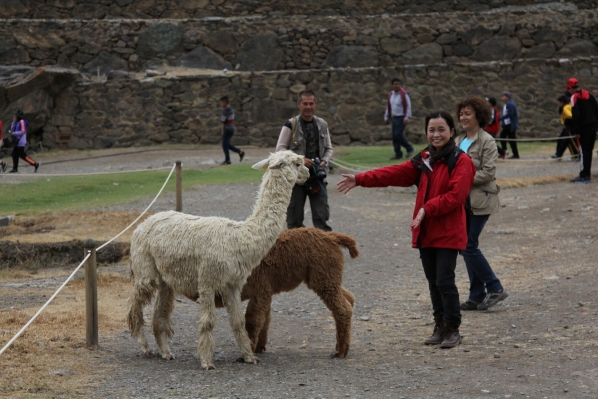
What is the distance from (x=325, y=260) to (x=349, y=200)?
9.44 meters

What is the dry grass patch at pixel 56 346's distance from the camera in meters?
6.05

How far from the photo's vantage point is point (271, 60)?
2784cm

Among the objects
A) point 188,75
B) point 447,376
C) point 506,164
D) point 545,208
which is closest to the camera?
point 447,376

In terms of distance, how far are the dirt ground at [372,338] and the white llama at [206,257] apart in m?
0.28

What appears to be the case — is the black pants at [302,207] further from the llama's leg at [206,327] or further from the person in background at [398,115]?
the person in background at [398,115]

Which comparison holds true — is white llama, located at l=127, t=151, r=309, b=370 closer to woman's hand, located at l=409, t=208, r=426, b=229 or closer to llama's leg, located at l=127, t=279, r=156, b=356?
llama's leg, located at l=127, t=279, r=156, b=356

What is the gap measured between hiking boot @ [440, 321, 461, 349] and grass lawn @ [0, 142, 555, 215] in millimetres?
9111

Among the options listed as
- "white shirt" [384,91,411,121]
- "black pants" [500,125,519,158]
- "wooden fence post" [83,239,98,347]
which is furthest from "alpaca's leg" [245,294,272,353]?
"black pants" [500,125,519,158]

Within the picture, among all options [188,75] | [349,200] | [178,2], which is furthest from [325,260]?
[178,2]

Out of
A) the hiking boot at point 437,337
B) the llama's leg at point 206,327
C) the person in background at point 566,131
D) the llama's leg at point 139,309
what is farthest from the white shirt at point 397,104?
the llama's leg at point 206,327

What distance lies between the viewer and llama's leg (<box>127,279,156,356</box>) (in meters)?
7.11

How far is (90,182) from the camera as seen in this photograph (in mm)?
18828

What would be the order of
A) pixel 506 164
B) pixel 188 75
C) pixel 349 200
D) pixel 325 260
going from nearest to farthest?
1. pixel 325 260
2. pixel 349 200
3. pixel 506 164
4. pixel 188 75

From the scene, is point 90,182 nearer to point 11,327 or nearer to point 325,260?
point 11,327
